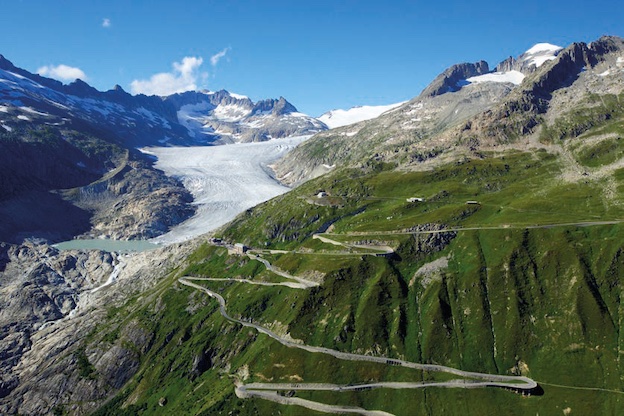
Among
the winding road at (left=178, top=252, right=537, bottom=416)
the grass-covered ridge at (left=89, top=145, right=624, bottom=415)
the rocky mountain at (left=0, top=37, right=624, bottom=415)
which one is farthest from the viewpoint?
the rocky mountain at (left=0, top=37, right=624, bottom=415)

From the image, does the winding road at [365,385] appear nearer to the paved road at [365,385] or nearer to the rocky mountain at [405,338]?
the paved road at [365,385]

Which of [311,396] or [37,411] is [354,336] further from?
[37,411]

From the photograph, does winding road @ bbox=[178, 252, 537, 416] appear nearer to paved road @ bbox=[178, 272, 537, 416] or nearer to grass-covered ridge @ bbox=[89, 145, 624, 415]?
paved road @ bbox=[178, 272, 537, 416]

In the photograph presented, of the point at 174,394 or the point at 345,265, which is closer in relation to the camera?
the point at 174,394

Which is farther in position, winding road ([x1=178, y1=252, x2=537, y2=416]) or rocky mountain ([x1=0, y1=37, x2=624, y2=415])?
rocky mountain ([x1=0, y1=37, x2=624, y2=415])

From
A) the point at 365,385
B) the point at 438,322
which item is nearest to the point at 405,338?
the point at 438,322

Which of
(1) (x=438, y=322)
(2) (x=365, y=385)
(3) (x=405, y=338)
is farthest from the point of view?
(1) (x=438, y=322)

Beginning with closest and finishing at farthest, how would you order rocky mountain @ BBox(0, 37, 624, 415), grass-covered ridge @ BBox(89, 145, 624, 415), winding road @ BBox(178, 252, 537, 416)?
winding road @ BBox(178, 252, 537, 416), grass-covered ridge @ BBox(89, 145, 624, 415), rocky mountain @ BBox(0, 37, 624, 415)

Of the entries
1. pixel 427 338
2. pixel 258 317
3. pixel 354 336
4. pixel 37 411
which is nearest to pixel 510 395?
pixel 427 338

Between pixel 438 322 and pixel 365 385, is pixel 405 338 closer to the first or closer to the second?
pixel 438 322

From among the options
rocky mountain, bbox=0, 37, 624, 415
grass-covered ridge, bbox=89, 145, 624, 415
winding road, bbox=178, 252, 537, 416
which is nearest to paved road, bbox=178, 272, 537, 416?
winding road, bbox=178, 252, 537, 416

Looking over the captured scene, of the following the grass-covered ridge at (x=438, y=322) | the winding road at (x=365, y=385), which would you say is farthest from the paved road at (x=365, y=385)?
the grass-covered ridge at (x=438, y=322)
